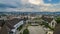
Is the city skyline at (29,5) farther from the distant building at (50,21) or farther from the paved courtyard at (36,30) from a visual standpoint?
the paved courtyard at (36,30)

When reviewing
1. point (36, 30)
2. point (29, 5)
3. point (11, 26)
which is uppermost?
point (29, 5)

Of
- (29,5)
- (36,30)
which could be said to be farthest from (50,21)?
(29,5)

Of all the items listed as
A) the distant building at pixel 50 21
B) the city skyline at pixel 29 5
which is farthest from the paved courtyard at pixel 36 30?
the city skyline at pixel 29 5

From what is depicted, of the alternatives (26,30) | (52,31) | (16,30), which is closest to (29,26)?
(26,30)

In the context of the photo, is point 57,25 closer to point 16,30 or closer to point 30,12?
point 30,12

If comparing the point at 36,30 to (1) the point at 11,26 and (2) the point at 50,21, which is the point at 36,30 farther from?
(1) the point at 11,26

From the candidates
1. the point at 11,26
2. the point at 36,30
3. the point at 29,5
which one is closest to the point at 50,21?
the point at 36,30

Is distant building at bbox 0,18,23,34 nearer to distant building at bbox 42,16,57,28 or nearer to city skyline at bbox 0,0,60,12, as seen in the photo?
city skyline at bbox 0,0,60,12

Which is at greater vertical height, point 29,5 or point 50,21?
point 29,5

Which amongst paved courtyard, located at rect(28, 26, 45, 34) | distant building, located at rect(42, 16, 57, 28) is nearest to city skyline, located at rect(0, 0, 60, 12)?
distant building, located at rect(42, 16, 57, 28)

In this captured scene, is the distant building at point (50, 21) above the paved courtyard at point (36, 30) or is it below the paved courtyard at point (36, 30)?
above

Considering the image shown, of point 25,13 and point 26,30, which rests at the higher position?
point 25,13
